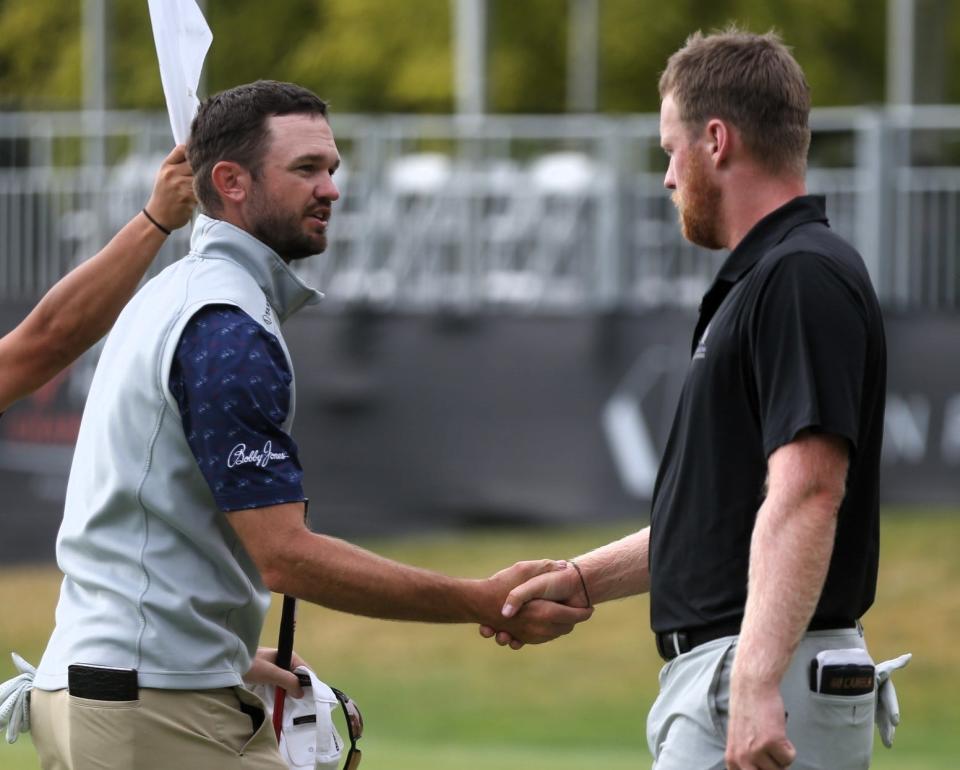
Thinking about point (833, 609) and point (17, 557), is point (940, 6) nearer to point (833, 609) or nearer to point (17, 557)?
point (17, 557)

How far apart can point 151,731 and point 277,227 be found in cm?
111

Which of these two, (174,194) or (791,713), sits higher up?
(174,194)

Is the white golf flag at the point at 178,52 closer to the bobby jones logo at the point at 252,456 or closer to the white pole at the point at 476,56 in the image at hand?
the bobby jones logo at the point at 252,456

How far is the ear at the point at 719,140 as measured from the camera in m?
4.16

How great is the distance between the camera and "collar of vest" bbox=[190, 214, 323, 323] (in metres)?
4.39

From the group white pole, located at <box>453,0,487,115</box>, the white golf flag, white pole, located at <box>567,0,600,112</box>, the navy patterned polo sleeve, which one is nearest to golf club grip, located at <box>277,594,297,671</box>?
the navy patterned polo sleeve

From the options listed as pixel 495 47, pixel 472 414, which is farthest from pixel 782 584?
pixel 495 47

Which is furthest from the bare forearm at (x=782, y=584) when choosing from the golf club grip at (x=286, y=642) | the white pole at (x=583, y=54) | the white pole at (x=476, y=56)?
the white pole at (x=583, y=54)

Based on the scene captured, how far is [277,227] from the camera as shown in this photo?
4480 mm

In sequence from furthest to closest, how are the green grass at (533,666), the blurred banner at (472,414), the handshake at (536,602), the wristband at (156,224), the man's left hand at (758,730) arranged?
the blurred banner at (472,414), the green grass at (533,666), the handshake at (536,602), the wristband at (156,224), the man's left hand at (758,730)

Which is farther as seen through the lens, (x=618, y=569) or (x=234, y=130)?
(x=618, y=569)

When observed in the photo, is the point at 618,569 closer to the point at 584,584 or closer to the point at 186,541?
the point at 584,584

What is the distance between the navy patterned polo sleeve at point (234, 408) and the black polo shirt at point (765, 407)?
800 millimetres

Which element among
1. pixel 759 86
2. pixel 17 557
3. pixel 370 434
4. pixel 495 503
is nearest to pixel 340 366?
pixel 370 434
